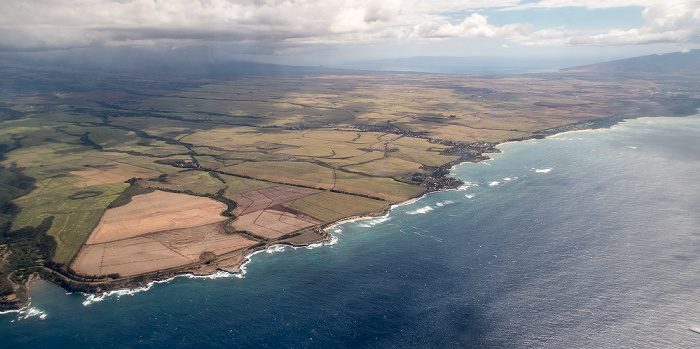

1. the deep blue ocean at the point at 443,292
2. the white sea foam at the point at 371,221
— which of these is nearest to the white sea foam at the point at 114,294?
the deep blue ocean at the point at 443,292

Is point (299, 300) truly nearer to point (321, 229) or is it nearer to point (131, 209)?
point (321, 229)

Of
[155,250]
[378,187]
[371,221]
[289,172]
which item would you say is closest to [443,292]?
[371,221]

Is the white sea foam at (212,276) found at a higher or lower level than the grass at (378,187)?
lower

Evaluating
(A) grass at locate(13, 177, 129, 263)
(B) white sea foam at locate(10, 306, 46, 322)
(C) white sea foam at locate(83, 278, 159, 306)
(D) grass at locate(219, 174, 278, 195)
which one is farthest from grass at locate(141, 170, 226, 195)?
(B) white sea foam at locate(10, 306, 46, 322)

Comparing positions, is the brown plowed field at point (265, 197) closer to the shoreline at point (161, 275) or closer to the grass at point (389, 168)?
the shoreline at point (161, 275)

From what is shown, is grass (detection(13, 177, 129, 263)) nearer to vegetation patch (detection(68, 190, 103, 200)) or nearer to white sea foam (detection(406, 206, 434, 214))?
vegetation patch (detection(68, 190, 103, 200))

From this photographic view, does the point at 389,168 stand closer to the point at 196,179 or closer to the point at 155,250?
the point at 196,179
